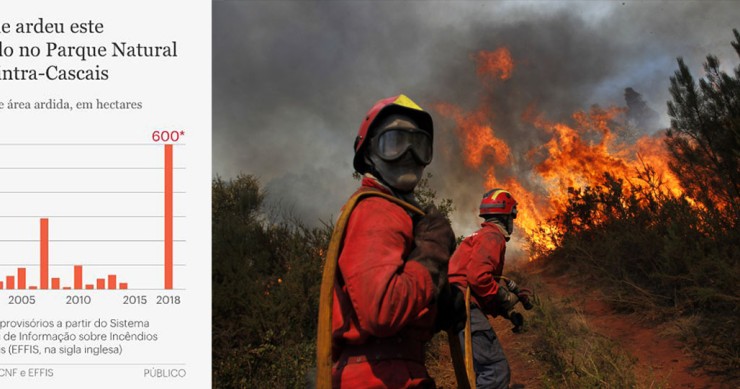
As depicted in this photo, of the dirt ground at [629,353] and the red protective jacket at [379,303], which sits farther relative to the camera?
the dirt ground at [629,353]

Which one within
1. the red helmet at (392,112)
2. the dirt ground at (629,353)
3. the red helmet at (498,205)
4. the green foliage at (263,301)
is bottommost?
the dirt ground at (629,353)

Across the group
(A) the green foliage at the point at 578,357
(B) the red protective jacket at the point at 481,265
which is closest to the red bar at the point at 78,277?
(B) the red protective jacket at the point at 481,265

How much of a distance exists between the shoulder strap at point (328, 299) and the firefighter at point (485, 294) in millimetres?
2714

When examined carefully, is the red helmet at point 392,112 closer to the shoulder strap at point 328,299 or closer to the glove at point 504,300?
the shoulder strap at point 328,299

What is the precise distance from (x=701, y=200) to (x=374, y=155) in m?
8.66

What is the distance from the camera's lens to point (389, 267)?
7.36ft

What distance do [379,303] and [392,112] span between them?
898 mm

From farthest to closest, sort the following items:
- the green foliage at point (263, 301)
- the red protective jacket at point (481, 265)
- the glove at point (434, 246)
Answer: the green foliage at point (263, 301), the red protective jacket at point (481, 265), the glove at point (434, 246)

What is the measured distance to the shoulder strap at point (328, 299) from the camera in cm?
239

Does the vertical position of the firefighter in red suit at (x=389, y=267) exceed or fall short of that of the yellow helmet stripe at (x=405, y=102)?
it falls short

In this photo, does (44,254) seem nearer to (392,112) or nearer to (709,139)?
(392,112)

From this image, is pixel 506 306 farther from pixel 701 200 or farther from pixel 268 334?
pixel 701 200

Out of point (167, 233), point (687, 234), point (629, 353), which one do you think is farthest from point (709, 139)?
point (167, 233)

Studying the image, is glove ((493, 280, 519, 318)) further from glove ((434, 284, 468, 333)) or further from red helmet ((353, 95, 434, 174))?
red helmet ((353, 95, 434, 174))
